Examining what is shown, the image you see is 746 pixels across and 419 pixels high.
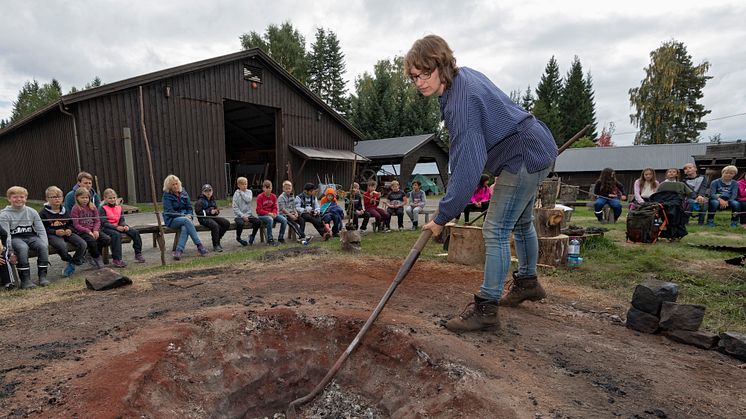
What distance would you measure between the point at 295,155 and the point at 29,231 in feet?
44.0

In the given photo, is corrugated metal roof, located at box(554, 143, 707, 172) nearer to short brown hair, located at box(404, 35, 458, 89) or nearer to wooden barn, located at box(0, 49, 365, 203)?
wooden barn, located at box(0, 49, 365, 203)

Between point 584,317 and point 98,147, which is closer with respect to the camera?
point 584,317

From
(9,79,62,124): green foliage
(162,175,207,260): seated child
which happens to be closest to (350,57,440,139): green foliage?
(162,175,207,260): seated child

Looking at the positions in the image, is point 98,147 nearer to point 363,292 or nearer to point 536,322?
point 363,292

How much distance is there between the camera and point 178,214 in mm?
6469

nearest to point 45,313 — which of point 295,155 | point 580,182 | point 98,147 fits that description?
point 98,147

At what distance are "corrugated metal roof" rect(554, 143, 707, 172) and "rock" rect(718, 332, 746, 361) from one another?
2297cm

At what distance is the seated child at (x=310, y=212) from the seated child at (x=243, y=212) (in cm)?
92

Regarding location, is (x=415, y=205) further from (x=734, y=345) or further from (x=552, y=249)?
(x=734, y=345)

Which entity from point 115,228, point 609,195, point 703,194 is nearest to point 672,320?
point 115,228

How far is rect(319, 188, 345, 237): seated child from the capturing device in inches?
320

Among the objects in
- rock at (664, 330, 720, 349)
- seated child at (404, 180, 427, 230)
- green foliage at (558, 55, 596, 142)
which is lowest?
rock at (664, 330, 720, 349)

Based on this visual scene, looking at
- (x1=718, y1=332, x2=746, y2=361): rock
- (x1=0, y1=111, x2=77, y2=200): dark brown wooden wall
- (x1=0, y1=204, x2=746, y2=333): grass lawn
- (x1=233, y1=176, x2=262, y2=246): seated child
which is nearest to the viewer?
(x1=718, y1=332, x2=746, y2=361): rock

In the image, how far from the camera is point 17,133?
16984 millimetres
